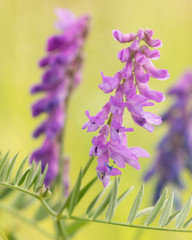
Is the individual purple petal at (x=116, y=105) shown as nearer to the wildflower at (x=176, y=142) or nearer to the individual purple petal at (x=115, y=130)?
the individual purple petal at (x=115, y=130)

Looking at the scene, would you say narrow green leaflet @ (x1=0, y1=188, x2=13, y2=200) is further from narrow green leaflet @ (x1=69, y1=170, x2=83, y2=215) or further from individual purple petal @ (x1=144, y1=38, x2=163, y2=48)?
individual purple petal @ (x1=144, y1=38, x2=163, y2=48)

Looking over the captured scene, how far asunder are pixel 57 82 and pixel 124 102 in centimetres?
79

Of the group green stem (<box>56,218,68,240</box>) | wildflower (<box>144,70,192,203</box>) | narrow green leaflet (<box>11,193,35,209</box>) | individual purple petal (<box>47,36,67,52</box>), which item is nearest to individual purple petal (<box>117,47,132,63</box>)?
green stem (<box>56,218,68,240</box>)

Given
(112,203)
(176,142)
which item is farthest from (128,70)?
(176,142)

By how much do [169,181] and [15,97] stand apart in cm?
153

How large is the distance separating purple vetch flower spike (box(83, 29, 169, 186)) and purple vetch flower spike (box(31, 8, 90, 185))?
66cm

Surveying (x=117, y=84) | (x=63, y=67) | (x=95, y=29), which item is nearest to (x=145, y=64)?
(x=117, y=84)

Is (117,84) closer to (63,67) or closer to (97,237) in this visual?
(63,67)

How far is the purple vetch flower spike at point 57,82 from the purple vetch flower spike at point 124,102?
0.66 m

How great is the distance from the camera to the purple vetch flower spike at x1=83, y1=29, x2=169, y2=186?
919mm

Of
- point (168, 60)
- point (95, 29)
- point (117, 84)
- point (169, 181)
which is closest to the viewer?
point (117, 84)

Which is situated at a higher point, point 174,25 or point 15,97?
point 174,25

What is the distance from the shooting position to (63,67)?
1.66 meters

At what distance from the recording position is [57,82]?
1.68 metres
